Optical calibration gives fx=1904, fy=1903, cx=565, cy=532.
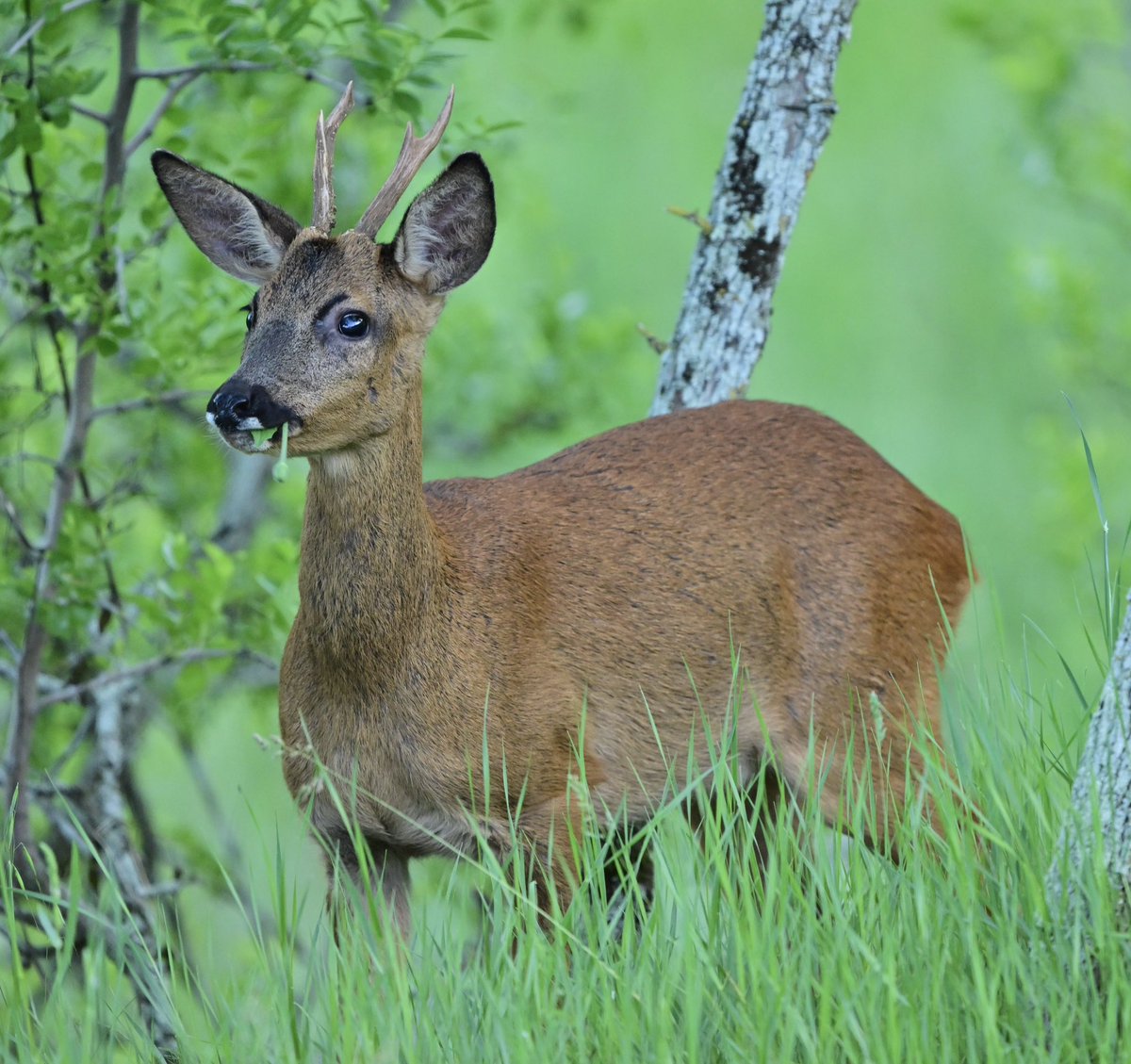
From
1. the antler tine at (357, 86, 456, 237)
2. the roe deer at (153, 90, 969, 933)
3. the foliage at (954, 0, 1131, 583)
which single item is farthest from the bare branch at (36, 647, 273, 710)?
the foliage at (954, 0, 1131, 583)

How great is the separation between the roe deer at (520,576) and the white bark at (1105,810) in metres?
0.90

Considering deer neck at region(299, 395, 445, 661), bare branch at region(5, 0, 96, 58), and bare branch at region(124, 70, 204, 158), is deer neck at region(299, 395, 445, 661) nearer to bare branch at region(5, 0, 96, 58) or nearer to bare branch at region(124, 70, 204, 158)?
bare branch at region(5, 0, 96, 58)

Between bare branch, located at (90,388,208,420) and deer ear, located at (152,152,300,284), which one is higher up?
deer ear, located at (152,152,300,284)

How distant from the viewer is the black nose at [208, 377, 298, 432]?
4.57 meters

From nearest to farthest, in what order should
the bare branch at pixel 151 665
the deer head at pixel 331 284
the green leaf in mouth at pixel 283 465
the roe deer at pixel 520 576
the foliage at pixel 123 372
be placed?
the green leaf in mouth at pixel 283 465 → the deer head at pixel 331 284 → the roe deer at pixel 520 576 → the foliage at pixel 123 372 → the bare branch at pixel 151 665

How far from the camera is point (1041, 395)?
55.6 feet

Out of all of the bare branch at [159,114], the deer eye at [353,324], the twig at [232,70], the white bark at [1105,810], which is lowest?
the white bark at [1105,810]

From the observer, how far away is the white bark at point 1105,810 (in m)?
3.61

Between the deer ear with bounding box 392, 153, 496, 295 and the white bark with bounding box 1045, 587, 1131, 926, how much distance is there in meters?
2.20

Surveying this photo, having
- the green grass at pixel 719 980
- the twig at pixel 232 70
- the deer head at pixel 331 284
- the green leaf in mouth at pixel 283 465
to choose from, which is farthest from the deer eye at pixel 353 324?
the green grass at pixel 719 980

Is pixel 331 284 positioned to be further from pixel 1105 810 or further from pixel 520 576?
pixel 1105 810

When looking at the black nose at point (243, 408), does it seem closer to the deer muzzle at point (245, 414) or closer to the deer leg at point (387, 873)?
the deer muzzle at point (245, 414)

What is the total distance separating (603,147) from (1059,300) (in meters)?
9.15

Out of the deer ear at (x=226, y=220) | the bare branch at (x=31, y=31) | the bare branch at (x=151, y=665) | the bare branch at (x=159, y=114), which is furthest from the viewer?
the bare branch at (x=151, y=665)
